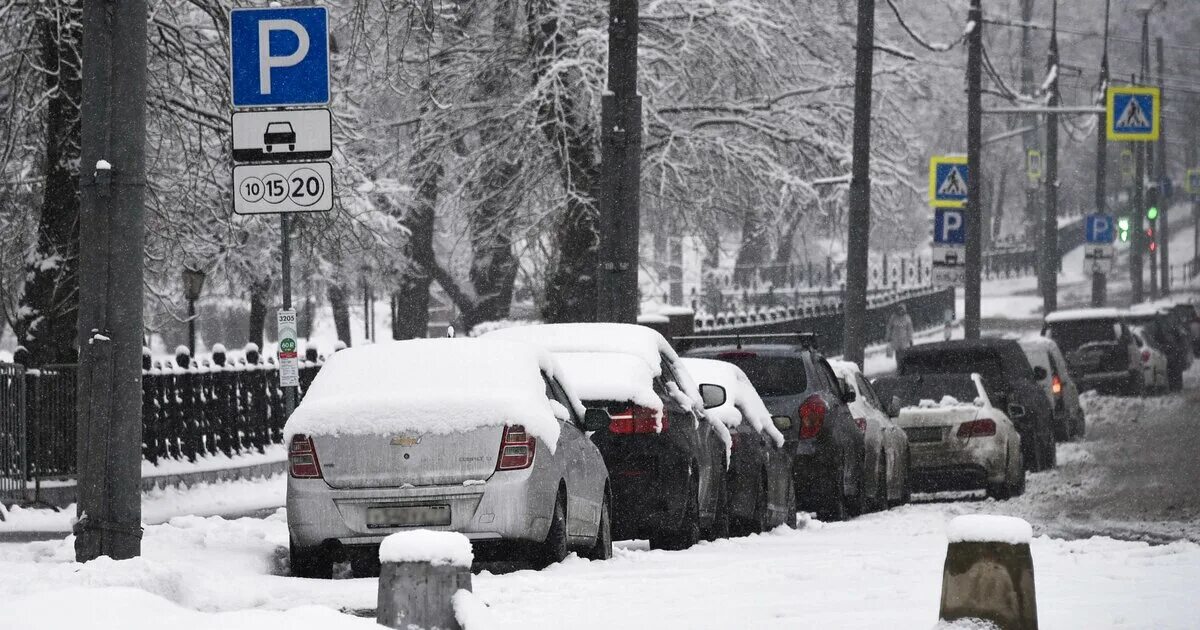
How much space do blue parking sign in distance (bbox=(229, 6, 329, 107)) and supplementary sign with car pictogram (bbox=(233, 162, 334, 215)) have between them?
1.29 feet

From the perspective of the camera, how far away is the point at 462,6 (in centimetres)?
2903

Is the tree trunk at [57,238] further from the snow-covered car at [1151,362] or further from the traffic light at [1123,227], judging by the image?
the traffic light at [1123,227]

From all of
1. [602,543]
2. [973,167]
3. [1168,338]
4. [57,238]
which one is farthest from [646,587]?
[1168,338]

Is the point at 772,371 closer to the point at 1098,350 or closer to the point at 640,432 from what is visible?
the point at 640,432

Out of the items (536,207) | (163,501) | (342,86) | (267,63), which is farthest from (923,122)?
(267,63)

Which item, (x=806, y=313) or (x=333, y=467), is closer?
(x=333, y=467)

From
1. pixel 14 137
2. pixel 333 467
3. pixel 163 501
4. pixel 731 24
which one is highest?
pixel 731 24

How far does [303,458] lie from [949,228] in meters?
22.7

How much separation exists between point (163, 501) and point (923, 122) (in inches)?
2588

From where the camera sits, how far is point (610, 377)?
42.6 ft

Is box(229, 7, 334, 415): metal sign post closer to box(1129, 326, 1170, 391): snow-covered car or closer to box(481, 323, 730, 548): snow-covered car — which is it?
box(481, 323, 730, 548): snow-covered car

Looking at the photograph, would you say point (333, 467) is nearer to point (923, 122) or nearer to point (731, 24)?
point (731, 24)

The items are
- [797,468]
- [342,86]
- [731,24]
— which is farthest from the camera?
[731,24]

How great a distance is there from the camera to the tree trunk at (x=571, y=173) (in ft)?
90.6
